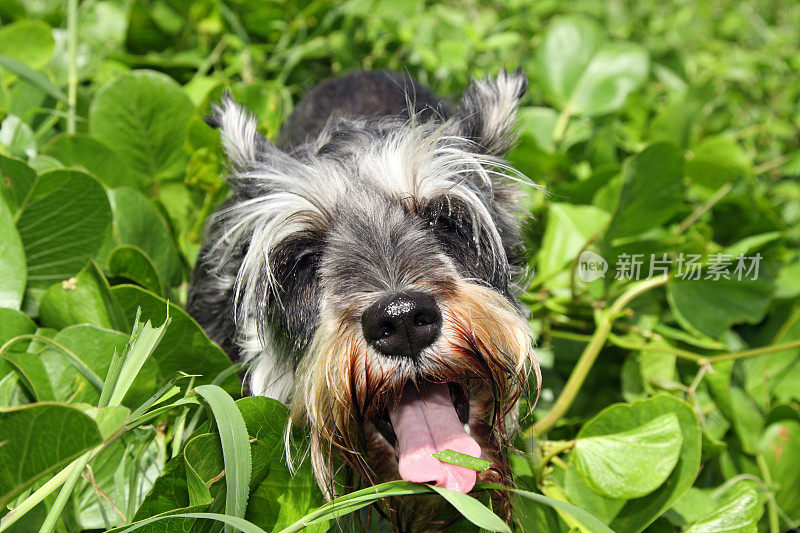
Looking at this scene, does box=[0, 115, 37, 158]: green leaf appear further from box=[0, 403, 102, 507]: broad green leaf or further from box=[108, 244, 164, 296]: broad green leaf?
box=[0, 403, 102, 507]: broad green leaf

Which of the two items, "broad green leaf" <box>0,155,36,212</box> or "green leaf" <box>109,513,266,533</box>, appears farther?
"broad green leaf" <box>0,155,36,212</box>

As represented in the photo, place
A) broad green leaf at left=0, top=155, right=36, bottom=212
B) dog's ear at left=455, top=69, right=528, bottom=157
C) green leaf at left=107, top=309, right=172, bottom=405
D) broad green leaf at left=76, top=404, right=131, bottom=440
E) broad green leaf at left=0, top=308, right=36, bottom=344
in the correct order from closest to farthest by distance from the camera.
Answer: broad green leaf at left=76, top=404, right=131, bottom=440 < green leaf at left=107, top=309, right=172, bottom=405 < broad green leaf at left=0, top=308, right=36, bottom=344 < broad green leaf at left=0, top=155, right=36, bottom=212 < dog's ear at left=455, top=69, right=528, bottom=157

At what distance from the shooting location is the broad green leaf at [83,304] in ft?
10.0

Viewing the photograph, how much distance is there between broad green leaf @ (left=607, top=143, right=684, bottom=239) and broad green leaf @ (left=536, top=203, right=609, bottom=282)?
1.05ft

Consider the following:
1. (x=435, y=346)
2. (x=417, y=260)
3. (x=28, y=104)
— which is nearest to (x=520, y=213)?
(x=417, y=260)

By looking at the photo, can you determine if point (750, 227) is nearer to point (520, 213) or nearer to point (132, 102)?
point (520, 213)

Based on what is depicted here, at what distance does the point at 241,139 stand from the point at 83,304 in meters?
1.01

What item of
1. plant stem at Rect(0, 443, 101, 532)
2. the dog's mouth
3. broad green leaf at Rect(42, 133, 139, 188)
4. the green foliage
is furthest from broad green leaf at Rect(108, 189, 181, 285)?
the dog's mouth

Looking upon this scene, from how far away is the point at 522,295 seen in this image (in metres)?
3.50

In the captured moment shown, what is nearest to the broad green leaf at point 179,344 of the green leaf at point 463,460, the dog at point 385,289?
the dog at point 385,289

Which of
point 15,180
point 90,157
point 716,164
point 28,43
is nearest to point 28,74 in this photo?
point 90,157

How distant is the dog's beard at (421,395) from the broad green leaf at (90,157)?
6.36 feet

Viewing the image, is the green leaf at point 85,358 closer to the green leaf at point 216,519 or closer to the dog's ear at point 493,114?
the green leaf at point 216,519

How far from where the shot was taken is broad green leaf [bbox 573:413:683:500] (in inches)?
113
